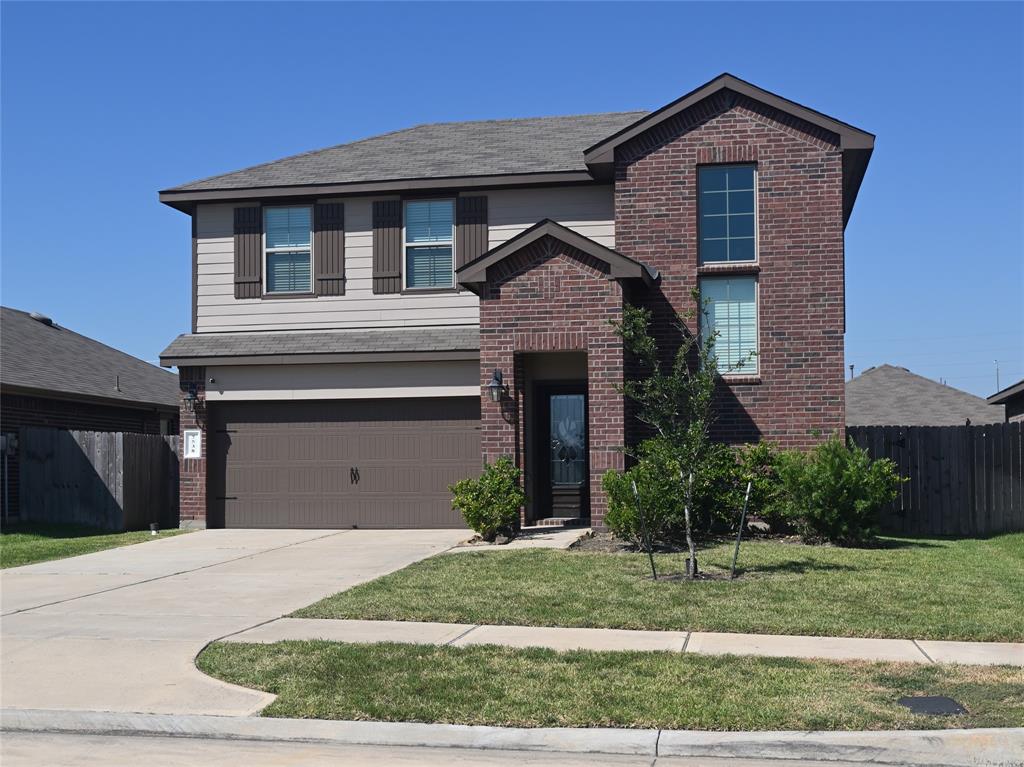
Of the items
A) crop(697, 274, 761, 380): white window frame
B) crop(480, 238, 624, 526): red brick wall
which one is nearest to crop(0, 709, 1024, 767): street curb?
crop(480, 238, 624, 526): red brick wall

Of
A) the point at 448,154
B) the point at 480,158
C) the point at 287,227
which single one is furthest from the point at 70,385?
the point at 480,158

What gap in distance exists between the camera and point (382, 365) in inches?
789

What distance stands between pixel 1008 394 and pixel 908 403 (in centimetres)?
678

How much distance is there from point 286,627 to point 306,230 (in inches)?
470

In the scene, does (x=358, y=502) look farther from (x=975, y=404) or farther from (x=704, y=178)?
(x=975, y=404)

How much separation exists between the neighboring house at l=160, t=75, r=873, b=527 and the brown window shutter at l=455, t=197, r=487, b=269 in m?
0.04

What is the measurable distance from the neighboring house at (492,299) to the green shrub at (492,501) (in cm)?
75

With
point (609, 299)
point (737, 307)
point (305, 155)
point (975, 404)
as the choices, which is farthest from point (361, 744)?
point (975, 404)

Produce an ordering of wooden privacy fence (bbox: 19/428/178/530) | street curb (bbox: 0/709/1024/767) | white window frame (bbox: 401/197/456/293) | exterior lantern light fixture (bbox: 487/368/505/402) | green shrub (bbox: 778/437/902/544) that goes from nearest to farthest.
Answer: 1. street curb (bbox: 0/709/1024/767)
2. green shrub (bbox: 778/437/902/544)
3. exterior lantern light fixture (bbox: 487/368/505/402)
4. white window frame (bbox: 401/197/456/293)
5. wooden privacy fence (bbox: 19/428/178/530)

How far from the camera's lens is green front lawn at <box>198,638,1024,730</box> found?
702 cm

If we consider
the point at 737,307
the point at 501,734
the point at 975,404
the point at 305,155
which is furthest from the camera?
the point at 975,404

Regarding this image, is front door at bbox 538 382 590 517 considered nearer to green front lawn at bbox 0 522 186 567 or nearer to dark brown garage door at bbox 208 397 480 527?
dark brown garage door at bbox 208 397 480 527

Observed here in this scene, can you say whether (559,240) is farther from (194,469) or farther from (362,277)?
(194,469)

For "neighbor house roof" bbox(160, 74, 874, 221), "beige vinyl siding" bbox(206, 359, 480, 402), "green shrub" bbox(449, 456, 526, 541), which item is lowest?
"green shrub" bbox(449, 456, 526, 541)
